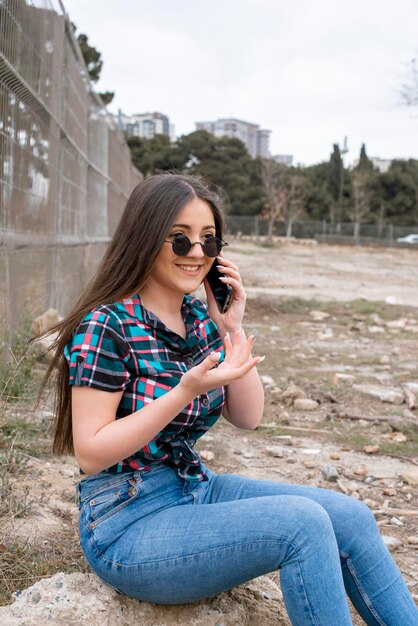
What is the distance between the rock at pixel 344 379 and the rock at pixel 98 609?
416 centimetres

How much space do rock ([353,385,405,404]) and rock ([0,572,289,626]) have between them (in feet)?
12.3

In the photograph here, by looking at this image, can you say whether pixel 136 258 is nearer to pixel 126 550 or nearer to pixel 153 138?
pixel 126 550

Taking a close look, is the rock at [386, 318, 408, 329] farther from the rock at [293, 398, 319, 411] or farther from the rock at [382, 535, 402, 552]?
the rock at [382, 535, 402, 552]

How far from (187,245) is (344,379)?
4.49 m

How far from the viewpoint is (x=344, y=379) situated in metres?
6.58

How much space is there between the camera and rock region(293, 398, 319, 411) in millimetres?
5672

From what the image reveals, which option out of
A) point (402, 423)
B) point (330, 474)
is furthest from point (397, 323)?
point (330, 474)

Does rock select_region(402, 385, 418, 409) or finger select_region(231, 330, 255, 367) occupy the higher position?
finger select_region(231, 330, 255, 367)

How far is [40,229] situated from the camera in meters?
5.48

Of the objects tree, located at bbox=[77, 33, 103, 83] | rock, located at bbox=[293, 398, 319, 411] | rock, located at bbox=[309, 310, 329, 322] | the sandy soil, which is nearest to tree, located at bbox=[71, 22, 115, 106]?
tree, located at bbox=[77, 33, 103, 83]

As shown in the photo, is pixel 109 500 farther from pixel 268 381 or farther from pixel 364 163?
pixel 364 163

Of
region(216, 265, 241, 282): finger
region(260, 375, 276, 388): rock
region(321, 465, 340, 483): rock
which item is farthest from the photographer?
region(260, 375, 276, 388): rock

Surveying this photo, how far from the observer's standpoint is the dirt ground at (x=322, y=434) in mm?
3275

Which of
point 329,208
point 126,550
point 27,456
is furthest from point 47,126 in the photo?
point 329,208
